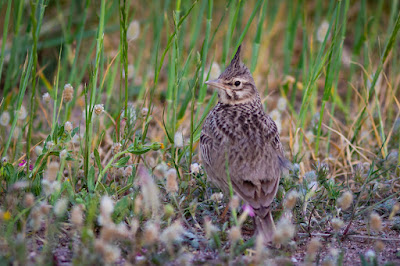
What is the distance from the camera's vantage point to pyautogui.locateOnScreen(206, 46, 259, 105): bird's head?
4348 mm

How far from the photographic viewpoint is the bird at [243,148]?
3.32m

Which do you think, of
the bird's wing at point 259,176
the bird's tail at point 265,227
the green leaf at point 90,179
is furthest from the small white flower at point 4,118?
the bird's tail at point 265,227

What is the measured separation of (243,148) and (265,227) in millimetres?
692

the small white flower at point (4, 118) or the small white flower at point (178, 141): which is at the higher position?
the small white flower at point (4, 118)

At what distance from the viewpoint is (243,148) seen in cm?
366

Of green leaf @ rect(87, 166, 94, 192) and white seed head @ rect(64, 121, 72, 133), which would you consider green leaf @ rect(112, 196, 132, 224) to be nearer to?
green leaf @ rect(87, 166, 94, 192)

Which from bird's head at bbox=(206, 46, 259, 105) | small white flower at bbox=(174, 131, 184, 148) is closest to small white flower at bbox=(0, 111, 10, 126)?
small white flower at bbox=(174, 131, 184, 148)

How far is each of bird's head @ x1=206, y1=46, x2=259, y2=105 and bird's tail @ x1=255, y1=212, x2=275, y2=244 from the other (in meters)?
1.43

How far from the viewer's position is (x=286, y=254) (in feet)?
10.0

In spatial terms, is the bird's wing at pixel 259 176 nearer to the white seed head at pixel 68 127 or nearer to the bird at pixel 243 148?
the bird at pixel 243 148

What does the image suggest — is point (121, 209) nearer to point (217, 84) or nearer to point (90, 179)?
point (90, 179)

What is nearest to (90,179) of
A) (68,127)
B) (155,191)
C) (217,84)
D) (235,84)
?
(68,127)

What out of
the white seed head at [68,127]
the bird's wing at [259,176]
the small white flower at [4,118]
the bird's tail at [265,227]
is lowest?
the bird's tail at [265,227]

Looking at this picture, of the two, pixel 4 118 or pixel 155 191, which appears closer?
pixel 155 191
